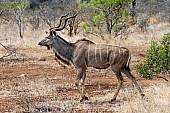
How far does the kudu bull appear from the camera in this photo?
9.76 meters

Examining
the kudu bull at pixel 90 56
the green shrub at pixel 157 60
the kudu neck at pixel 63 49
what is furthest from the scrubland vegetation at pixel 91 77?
the kudu neck at pixel 63 49

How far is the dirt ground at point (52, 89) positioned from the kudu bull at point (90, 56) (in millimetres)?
370

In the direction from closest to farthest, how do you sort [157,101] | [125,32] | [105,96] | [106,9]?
[157,101]
[105,96]
[106,9]
[125,32]

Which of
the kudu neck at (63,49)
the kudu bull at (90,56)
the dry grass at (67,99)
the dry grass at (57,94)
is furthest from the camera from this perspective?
the kudu neck at (63,49)

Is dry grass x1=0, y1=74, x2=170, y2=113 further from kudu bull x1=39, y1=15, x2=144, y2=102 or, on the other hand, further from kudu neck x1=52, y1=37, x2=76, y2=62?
kudu neck x1=52, y1=37, x2=76, y2=62

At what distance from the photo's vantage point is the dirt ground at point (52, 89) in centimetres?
868

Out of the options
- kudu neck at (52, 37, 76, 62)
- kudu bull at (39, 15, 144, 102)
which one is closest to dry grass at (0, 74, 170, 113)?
kudu bull at (39, 15, 144, 102)

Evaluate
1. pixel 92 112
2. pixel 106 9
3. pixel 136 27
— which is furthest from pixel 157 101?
pixel 136 27

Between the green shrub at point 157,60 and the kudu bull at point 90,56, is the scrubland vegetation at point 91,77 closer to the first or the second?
the green shrub at point 157,60

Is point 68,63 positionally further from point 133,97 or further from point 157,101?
point 157,101

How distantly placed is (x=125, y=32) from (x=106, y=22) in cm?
206

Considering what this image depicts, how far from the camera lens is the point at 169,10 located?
3550 cm

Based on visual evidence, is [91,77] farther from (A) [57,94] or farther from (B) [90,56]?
(B) [90,56]

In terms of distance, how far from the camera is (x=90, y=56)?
10141 mm
